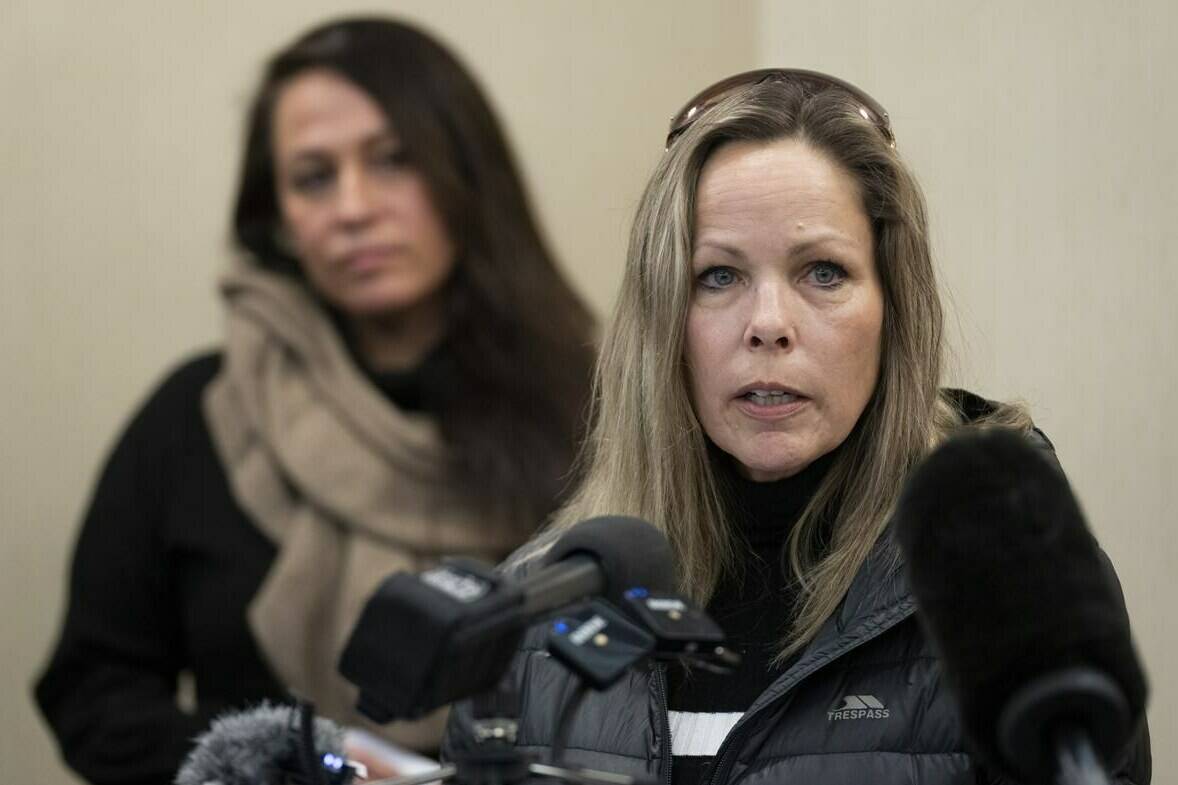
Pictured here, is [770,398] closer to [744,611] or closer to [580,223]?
[744,611]

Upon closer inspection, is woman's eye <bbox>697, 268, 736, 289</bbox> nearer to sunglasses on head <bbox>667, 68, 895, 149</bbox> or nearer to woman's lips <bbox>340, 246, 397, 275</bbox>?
sunglasses on head <bbox>667, 68, 895, 149</bbox>

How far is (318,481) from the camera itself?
9.10ft

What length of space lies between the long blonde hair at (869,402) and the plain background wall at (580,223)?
0.97m

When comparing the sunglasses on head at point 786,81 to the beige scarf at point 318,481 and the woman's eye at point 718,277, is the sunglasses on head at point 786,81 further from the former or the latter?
the beige scarf at point 318,481

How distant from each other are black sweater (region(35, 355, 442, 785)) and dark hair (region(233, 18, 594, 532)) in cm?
38

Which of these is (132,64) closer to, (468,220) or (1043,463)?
(468,220)

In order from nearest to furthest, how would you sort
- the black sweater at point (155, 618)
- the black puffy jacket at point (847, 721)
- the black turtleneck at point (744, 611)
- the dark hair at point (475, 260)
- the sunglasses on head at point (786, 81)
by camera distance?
the black puffy jacket at point (847, 721), the black turtleneck at point (744, 611), the sunglasses on head at point (786, 81), the black sweater at point (155, 618), the dark hair at point (475, 260)

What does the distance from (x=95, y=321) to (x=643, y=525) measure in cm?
208

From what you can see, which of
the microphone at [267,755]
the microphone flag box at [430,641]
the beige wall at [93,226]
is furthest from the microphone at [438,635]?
the beige wall at [93,226]

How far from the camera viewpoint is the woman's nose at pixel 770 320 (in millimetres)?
1672

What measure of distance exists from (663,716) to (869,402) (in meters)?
0.40

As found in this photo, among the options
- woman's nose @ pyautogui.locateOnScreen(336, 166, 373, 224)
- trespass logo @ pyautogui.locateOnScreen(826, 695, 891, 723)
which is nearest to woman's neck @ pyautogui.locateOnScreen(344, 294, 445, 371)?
woman's nose @ pyautogui.locateOnScreen(336, 166, 373, 224)

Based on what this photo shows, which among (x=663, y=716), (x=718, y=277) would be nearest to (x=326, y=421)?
(x=718, y=277)

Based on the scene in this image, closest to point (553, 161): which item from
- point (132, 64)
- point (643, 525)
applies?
point (132, 64)
